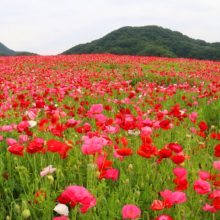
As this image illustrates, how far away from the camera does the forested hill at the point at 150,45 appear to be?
3669 cm

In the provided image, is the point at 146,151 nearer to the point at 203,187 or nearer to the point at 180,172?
the point at 180,172

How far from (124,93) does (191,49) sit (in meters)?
41.0

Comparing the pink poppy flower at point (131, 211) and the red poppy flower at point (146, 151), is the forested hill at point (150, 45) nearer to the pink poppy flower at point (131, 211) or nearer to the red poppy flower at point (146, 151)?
the red poppy flower at point (146, 151)

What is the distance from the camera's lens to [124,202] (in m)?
1.54

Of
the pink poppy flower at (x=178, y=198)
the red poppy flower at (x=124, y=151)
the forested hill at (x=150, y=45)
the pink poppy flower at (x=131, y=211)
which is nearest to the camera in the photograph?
the pink poppy flower at (x=131, y=211)

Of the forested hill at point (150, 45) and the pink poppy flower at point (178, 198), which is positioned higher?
the forested hill at point (150, 45)

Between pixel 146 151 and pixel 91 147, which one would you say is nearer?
pixel 91 147

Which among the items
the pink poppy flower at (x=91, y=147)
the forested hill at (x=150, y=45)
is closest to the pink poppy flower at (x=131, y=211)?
the pink poppy flower at (x=91, y=147)

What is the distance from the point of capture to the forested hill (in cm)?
3669

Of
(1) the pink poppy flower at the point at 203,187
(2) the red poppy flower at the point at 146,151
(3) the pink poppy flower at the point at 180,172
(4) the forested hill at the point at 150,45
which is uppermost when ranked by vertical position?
(4) the forested hill at the point at 150,45

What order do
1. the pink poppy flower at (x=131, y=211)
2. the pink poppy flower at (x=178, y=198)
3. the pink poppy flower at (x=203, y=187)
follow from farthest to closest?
the pink poppy flower at (x=203, y=187) < the pink poppy flower at (x=178, y=198) < the pink poppy flower at (x=131, y=211)

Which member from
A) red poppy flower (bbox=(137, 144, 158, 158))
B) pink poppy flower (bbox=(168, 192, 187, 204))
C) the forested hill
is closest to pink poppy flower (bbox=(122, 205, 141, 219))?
pink poppy flower (bbox=(168, 192, 187, 204))

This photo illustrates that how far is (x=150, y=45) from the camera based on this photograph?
3978 cm

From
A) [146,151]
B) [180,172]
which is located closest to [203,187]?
[180,172]
